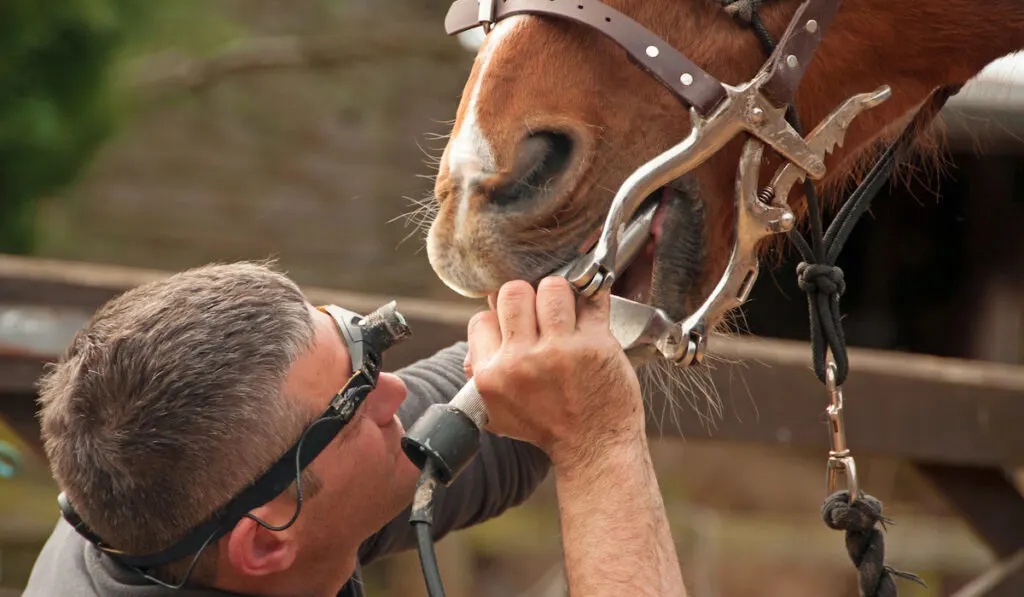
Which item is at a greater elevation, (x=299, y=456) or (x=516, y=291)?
(x=516, y=291)

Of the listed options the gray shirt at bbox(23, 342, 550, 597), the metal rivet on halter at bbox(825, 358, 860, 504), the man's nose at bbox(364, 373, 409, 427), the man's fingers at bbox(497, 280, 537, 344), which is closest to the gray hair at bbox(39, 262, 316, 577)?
the man's nose at bbox(364, 373, 409, 427)

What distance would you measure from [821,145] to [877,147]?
551 mm

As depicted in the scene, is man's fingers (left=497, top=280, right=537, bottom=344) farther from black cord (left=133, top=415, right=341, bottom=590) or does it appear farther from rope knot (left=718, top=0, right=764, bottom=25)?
rope knot (left=718, top=0, right=764, bottom=25)

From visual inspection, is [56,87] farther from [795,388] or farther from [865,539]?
[865,539]

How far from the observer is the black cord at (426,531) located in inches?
49.8

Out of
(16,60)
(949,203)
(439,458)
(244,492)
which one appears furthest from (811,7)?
(949,203)

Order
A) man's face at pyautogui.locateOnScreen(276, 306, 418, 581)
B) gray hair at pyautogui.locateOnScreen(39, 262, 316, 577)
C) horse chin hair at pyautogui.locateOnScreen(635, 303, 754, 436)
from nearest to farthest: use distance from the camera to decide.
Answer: gray hair at pyautogui.locateOnScreen(39, 262, 316, 577) < man's face at pyautogui.locateOnScreen(276, 306, 418, 581) < horse chin hair at pyautogui.locateOnScreen(635, 303, 754, 436)

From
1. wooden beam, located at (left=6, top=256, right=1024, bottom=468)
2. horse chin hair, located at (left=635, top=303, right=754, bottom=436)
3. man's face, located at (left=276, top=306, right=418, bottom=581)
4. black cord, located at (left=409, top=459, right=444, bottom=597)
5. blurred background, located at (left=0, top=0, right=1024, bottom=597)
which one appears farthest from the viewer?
blurred background, located at (left=0, top=0, right=1024, bottom=597)

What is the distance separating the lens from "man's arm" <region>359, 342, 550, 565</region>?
1973 mm

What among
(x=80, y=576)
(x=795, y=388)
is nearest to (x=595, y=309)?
(x=80, y=576)

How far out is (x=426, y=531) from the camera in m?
1.28

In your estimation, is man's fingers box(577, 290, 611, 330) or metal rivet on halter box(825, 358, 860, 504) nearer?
man's fingers box(577, 290, 611, 330)

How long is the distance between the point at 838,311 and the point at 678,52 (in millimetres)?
447

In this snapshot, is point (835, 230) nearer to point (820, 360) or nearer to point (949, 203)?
point (820, 360)
